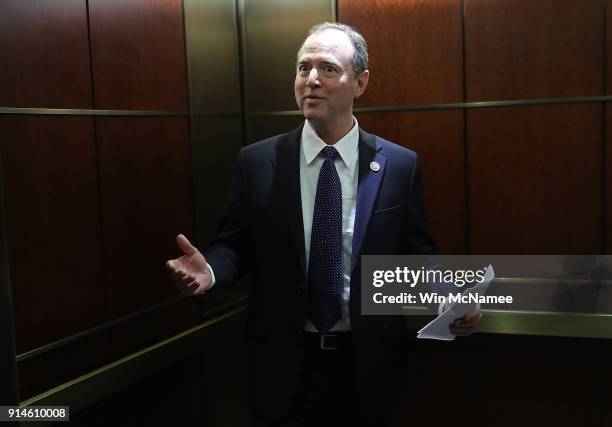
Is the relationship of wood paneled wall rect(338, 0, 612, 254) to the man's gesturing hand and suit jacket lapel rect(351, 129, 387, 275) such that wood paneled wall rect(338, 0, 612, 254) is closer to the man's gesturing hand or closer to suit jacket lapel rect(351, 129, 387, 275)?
suit jacket lapel rect(351, 129, 387, 275)

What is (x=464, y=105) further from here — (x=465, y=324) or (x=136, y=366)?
(x=136, y=366)

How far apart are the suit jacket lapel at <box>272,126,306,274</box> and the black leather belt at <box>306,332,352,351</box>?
0.74 ft

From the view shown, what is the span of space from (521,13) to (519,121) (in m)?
0.58

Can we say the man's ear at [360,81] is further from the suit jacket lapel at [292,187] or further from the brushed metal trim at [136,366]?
the brushed metal trim at [136,366]

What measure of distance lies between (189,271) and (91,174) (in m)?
1.06

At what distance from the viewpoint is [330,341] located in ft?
7.38

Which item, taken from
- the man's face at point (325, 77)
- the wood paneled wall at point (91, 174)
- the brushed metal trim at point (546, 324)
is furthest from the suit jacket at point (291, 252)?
the brushed metal trim at point (546, 324)

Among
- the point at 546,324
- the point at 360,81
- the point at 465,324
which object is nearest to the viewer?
the point at 465,324

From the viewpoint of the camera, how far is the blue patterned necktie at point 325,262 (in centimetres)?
224

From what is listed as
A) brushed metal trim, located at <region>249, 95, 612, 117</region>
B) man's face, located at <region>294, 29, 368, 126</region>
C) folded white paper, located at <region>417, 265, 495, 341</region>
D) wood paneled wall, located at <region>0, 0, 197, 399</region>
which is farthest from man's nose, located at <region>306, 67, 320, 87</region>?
brushed metal trim, located at <region>249, 95, 612, 117</region>

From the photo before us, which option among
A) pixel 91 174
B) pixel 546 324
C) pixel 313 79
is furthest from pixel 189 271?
pixel 546 324

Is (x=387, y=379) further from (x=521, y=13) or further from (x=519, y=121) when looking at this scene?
(x=521, y=13)

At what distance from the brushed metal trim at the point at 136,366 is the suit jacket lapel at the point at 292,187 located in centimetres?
115

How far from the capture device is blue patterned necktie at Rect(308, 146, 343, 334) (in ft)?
7.35
